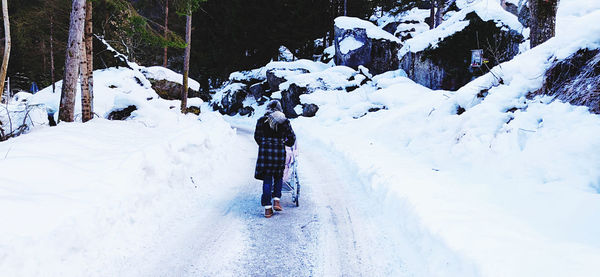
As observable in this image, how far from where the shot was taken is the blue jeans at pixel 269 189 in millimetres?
5352

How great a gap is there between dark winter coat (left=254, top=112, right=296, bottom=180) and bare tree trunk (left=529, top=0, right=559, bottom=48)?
22.9ft

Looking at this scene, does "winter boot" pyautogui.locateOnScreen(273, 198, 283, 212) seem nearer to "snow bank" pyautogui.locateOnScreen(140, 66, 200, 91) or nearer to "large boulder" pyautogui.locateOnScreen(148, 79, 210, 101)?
"large boulder" pyautogui.locateOnScreen(148, 79, 210, 101)

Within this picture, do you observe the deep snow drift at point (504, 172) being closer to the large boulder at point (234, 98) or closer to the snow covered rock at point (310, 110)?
the snow covered rock at point (310, 110)

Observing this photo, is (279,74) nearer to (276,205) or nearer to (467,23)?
(467,23)

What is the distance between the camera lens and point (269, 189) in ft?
17.6

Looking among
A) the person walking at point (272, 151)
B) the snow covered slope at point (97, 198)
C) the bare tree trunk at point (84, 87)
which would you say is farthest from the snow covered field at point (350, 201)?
the bare tree trunk at point (84, 87)

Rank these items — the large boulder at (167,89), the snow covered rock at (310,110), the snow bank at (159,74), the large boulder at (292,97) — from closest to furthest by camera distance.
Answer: the snow bank at (159,74)
the large boulder at (167,89)
the snow covered rock at (310,110)
the large boulder at (292,97)

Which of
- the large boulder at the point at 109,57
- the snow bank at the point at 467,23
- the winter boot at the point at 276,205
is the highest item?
the snow bank at the point at 467,23

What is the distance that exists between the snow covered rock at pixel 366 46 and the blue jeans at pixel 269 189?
19.4 meters

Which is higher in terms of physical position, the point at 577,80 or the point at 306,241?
the point at 577,80

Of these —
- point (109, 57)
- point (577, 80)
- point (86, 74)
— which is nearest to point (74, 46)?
point (86, 74)

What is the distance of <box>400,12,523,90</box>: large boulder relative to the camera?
16312mm

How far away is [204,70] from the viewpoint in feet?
122

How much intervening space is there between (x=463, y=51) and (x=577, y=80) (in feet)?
38.8
